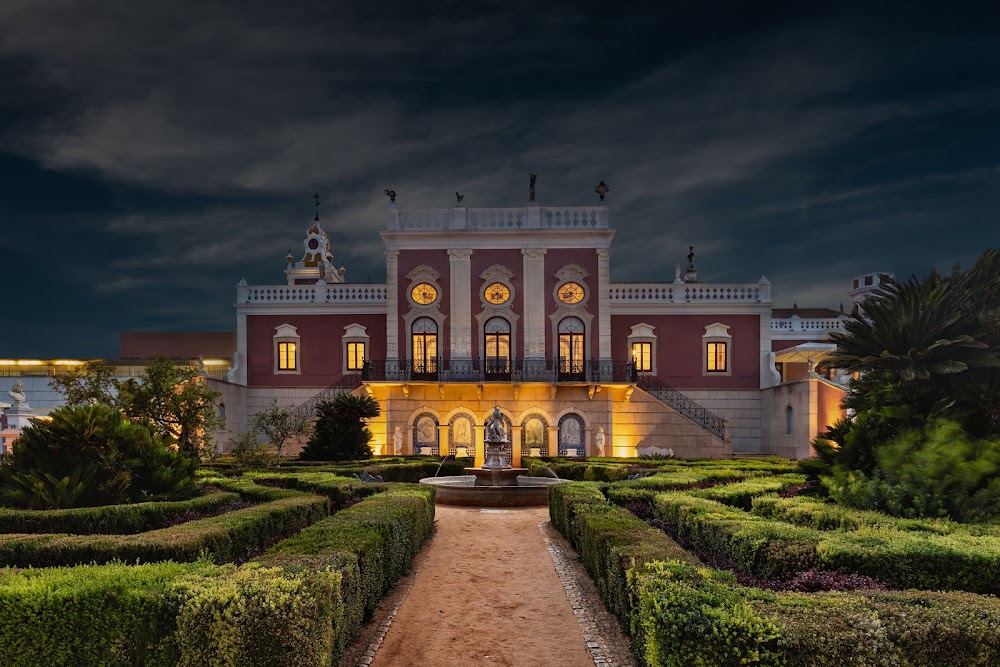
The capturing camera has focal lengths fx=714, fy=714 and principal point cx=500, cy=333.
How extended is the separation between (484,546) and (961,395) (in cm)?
735

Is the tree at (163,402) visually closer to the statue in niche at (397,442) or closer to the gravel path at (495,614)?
the gravel path at (495,614)

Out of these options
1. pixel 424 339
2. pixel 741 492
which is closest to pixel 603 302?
pixel 424 339

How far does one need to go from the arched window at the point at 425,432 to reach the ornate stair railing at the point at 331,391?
3.36 m

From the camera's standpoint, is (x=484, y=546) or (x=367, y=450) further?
(x=367, y=450)

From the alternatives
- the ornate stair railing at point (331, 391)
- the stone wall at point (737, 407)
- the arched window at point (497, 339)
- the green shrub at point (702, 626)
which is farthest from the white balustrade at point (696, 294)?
the green shrub at point (702, 626)

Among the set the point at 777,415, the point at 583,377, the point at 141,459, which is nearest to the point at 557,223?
the point at 583,377

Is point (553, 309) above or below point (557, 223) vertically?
below

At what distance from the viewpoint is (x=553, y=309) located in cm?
3138

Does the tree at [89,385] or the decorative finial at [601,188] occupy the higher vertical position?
the decorative finial at [601,188]

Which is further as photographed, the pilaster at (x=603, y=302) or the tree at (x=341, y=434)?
the pilaster at (x=603, y=302)

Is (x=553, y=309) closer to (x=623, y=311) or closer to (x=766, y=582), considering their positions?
(x=623, y=311)

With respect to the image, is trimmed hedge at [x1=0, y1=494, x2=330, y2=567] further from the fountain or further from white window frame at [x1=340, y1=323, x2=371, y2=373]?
white window frame at [x1=340, y1=323, x2=371, y2=373]

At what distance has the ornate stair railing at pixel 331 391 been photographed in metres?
30.6

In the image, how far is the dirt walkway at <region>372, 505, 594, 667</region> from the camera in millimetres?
6707
